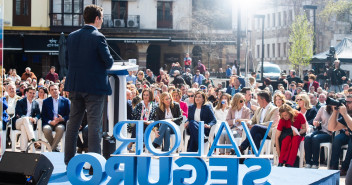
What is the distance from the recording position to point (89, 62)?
23.0 ft

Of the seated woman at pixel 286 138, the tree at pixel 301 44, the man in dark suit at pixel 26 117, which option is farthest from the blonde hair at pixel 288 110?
the tree at pixel 301 44

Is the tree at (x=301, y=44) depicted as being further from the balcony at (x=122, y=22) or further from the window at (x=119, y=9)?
the window at (x=119, y=9)

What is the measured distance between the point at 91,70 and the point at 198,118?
6.35m

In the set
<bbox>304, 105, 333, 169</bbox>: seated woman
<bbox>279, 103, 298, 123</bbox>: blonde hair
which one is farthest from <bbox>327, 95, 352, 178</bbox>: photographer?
<bbox>279, 103, 298, 123</bbox>: blonde hair

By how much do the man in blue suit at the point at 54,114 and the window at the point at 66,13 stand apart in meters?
26.8

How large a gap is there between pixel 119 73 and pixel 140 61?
33.4 meters

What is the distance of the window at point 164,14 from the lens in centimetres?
4219

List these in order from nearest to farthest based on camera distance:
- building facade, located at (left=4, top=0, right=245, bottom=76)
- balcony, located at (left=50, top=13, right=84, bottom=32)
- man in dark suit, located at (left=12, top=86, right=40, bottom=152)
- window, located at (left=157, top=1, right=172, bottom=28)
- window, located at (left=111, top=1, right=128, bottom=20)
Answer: man in dark suit, located at (left=12, top=86, right=40, bottom=152) → building facade, located at (left=4, top=0, right=245, bottom=76) → balcony, located at (left=50, top=13, right=84, bottom=32) → window, located at (left=111, top=1, right=128, bottom=20) → window, located at (left=157, top=1, right=172, bottom=28)

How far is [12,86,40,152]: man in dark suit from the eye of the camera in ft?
43.0

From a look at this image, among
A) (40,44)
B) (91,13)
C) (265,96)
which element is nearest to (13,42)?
(40,44)

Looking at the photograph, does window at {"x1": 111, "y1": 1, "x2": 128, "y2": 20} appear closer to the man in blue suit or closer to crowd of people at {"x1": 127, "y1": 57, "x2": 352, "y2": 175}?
crowd of people at {"x1": 127, "y1": 57, "x2": 352, "y2": 175}

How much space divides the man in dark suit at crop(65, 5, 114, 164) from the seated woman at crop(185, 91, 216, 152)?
589cm

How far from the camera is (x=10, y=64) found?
1545 inches

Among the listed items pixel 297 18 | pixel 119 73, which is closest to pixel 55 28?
pixel 297 18
